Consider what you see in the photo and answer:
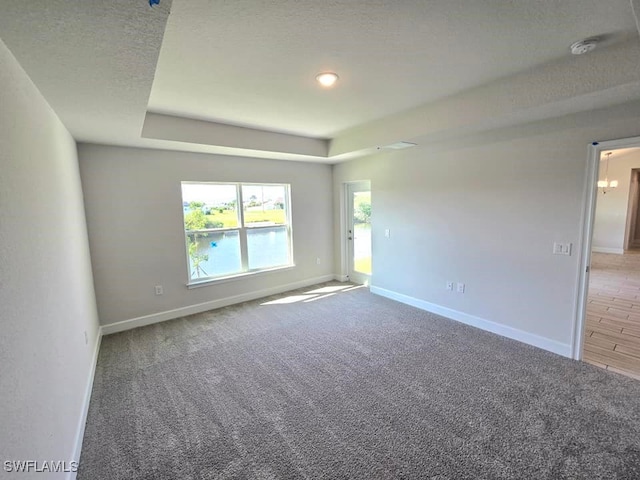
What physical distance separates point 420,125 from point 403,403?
286cm

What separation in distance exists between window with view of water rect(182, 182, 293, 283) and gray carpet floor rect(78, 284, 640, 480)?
1.27 m

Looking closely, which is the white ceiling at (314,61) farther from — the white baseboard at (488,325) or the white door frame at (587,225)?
the white baseboard at (488,325)

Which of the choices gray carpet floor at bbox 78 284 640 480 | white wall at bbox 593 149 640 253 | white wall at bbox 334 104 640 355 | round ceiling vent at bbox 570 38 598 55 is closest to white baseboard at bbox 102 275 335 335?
gray carpet floor at bbox 78 284 640 480

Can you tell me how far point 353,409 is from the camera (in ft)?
7.45

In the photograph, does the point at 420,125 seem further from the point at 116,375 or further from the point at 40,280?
the point at 116,375

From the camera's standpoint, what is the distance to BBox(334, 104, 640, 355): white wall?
2861 mm

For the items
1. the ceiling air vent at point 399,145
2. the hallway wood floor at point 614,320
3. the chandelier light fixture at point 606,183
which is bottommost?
the hallway wood floor at point 614,320

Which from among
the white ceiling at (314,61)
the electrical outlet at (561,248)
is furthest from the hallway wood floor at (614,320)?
the white ceiling at (314,61)

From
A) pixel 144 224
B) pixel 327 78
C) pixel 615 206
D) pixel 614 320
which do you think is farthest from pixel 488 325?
pixel 615 206

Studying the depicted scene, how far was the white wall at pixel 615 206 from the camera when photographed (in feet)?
24.6

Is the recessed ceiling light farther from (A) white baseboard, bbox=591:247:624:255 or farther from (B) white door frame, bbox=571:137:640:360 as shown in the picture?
(A) white baseboard, bbox=591:247:624:255

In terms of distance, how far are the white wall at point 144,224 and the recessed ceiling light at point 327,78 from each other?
2379 mm

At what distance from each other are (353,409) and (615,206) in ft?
31.6

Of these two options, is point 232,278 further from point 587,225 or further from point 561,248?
point 587,225
